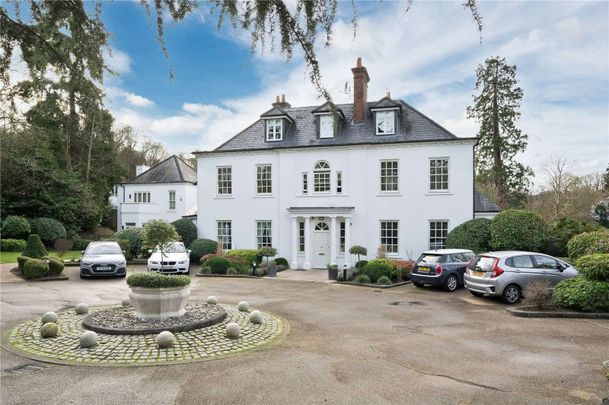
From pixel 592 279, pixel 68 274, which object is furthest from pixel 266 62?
pixel 68 274

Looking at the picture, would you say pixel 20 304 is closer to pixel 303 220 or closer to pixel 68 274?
pixel 68 274

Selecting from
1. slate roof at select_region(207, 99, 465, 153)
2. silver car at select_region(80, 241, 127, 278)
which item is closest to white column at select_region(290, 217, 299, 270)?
slate roof at select_region(207, 99, 465, 153)

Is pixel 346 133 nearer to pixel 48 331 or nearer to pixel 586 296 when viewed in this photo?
pixel 586 296

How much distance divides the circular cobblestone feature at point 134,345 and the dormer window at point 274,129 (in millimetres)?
16792

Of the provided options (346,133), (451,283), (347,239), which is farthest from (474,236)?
(346,133)

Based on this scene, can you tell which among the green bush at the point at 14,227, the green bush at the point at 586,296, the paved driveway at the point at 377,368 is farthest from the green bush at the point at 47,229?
the green bush at the point at 586,296

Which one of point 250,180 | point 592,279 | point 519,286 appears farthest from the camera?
point 250,180

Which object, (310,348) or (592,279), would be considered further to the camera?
(592,279)

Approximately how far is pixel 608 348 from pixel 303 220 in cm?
1700

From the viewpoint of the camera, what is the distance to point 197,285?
1712 centimetres

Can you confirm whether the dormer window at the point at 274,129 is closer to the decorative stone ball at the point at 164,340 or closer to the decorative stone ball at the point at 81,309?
the decorative stone ball at the point at 81,309

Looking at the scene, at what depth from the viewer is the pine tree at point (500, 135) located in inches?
1409

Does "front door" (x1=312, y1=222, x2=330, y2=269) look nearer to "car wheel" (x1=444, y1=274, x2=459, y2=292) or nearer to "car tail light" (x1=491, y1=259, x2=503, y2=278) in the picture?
"car wheel" (x1=444, y1=274, x2=459, y2=292)

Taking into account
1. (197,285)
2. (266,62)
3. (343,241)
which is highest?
(266,62)
